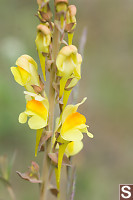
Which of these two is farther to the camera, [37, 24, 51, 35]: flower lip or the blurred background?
the blurred background

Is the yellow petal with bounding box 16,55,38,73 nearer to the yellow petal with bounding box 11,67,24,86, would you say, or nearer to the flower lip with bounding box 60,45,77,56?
the yellow petal with bounding box 11,67,24,86

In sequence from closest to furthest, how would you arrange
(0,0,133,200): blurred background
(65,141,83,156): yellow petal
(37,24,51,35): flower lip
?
(37,24,51,35): flower lip → (65,141,83,156): yellow petal → (0,0,133,200): blurred background

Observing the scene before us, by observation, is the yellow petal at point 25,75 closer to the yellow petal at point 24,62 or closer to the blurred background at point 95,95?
the yellow petal at point 24,62

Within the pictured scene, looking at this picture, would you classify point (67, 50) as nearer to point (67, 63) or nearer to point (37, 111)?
point (67, 63)

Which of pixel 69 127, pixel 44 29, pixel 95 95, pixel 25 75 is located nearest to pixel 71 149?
pixel 69 127

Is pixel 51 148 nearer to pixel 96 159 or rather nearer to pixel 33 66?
pixel 33 66

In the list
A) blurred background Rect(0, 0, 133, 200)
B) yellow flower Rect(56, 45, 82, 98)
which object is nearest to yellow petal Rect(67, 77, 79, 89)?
yellow flower Rect(56, 45, 82, 98)

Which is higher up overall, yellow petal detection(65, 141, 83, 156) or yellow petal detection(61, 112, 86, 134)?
yellow petal detection(61, 112, 86, 134)
